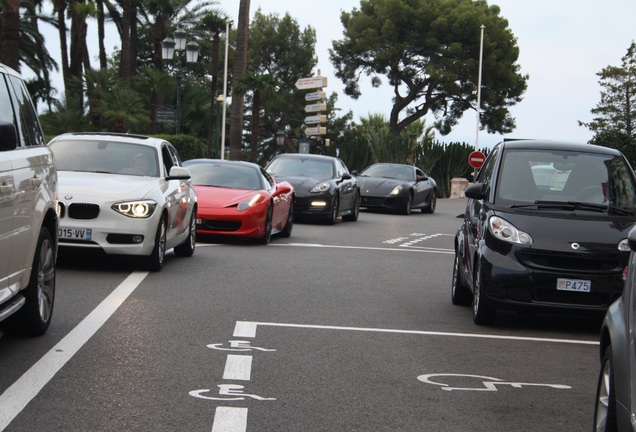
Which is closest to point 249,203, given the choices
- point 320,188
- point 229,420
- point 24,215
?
point 320,188

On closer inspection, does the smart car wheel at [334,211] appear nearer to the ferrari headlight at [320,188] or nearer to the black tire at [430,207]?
the ferrari headlight at [320,188]

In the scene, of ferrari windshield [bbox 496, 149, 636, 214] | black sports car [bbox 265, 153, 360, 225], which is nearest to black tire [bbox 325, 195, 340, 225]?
black sports car [bbox 265, 153, 360, 225]

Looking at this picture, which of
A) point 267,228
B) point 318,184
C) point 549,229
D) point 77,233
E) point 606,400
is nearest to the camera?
point 606,400

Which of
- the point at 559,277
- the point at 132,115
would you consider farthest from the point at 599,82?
the point at 559,277

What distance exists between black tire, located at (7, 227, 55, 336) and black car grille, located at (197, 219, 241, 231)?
9.15 m

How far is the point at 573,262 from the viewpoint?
9.75m

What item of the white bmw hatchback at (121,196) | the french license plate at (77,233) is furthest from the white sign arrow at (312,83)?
the french license plate at (77,233)

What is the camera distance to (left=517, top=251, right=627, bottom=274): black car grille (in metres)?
9.70

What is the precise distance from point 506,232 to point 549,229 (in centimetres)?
37

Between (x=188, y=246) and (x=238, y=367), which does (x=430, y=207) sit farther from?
(x=238, y=367)

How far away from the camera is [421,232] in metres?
24.7

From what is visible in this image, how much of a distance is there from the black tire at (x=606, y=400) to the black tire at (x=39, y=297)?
4.35 metres

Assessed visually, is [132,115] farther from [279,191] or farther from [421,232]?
[279,191]

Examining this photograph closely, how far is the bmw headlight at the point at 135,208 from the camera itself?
1282cm
